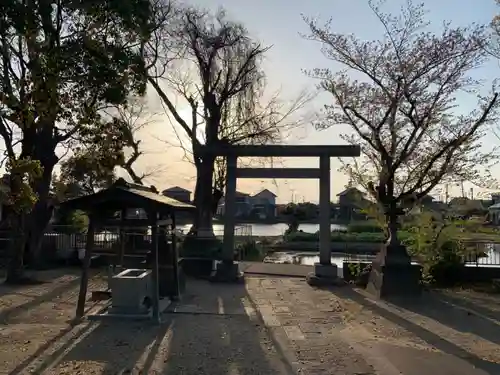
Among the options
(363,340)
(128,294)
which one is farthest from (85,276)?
(363,340)

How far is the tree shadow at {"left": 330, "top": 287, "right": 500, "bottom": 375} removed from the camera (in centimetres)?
774

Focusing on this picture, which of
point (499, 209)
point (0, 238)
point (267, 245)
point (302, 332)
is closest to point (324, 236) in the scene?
point (302, 332)

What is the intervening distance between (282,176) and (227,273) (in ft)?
10.5

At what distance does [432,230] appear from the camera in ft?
51.5

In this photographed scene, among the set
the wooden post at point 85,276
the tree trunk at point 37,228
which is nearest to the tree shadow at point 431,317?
the wooden post at point 85,276

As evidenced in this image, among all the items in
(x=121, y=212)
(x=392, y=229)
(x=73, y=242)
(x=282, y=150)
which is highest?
(x=282, y=150)

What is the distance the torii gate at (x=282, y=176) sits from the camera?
16.1 m

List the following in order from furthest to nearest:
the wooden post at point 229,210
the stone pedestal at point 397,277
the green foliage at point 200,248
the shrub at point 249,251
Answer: the shrub at point 249,251, the green foliage at point 200,248, the wooden post at point 229,210, the stone pedestal at point 397,277

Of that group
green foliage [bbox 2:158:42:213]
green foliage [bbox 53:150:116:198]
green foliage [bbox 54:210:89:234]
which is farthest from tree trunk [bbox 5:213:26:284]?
green foliage [bbox 2:158:42:213]

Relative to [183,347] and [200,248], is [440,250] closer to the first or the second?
[200,248]

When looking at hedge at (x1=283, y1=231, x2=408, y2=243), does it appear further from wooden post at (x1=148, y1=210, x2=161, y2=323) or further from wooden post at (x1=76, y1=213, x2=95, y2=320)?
wooden post at (x1=76, y1=213, x2=95, y2=320)

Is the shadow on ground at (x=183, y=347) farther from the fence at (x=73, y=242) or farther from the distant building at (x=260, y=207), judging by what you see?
the distant building at (x=260, y=207)

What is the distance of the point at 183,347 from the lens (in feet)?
26.2

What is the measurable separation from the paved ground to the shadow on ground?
0.05 feet
